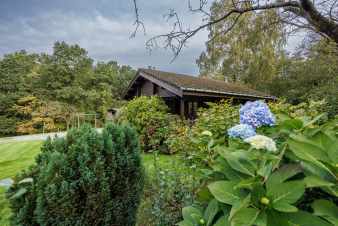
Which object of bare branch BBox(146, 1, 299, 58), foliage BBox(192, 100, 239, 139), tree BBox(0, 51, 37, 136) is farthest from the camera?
tree BBox(0, 51, 37, 136)

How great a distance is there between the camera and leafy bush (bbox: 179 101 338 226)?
800 millimetres

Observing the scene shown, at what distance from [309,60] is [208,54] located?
8.59 metres

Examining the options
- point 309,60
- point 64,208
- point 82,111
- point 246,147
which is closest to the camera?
point 246,147

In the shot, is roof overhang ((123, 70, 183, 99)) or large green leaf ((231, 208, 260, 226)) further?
roof overhang ((123, 70, 183, 99))

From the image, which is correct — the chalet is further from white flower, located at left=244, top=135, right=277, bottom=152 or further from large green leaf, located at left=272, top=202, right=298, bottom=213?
large green leaf, located at left=272, top=202, right=298, bottom=213

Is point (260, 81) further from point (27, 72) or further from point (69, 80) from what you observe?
point (27, 72)

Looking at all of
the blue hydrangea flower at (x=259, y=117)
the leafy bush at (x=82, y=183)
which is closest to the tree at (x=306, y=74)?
the leafy bush at (x=82, y=183)

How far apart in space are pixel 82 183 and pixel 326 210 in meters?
2.08

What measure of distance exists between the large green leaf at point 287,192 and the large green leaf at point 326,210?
3.4 inches

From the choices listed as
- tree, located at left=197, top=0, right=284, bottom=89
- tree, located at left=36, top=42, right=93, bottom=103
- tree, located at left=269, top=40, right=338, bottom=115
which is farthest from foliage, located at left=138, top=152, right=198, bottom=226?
tree, located at left=36, top=42, right=93, bottom=103

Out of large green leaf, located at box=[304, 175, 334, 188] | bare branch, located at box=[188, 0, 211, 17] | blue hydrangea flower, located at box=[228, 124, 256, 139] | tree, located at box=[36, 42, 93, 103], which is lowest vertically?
large green leaf, located at box=[304, 175, 334, 188]

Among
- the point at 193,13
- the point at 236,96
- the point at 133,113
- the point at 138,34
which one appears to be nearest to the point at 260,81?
the point at 236,96

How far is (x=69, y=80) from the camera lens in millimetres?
27469

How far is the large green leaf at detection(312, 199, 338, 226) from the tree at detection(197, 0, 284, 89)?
19.0m
